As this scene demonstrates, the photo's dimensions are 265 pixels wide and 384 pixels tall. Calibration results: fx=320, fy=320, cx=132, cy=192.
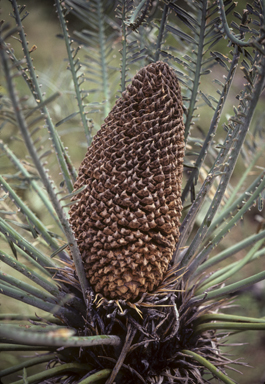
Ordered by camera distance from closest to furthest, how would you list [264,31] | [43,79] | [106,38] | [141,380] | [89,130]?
[264,31], [141,380], [89,130], [106,38], [43,79]

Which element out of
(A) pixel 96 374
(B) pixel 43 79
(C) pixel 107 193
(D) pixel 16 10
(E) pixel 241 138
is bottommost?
(A) pixel 96 374

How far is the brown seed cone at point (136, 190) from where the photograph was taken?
24.8 inches

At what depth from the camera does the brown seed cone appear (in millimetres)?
630

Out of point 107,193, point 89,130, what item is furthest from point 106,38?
point 107,193

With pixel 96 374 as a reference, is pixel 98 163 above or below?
above

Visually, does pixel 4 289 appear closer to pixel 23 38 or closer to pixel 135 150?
pixel 135 150

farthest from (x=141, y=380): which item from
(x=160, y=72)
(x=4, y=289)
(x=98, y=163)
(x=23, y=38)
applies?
(x=23, y=38)

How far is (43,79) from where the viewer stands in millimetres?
1354

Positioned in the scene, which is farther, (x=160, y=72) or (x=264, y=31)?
(x=160, y=72)

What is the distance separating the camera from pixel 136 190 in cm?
63

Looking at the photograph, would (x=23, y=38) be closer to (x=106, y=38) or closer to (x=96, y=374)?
(x=106, y=38)

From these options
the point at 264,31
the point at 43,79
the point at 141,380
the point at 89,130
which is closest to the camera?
the point at 264,31

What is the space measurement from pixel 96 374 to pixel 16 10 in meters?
0.74

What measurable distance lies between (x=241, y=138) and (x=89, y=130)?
0.46 meters
